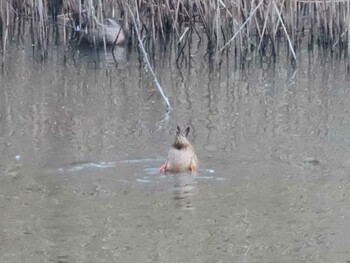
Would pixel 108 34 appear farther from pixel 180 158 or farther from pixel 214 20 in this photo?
pixel 180 158

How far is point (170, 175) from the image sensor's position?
5.77 m

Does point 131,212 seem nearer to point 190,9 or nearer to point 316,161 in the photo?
point 316,161

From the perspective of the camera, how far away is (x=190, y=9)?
10109 mm

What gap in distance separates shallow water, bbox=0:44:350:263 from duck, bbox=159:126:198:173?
52 millimetres

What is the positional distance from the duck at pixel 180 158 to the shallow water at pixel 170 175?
0.17ft

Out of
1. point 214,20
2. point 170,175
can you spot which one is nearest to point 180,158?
point 170,175

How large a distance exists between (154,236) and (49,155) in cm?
158

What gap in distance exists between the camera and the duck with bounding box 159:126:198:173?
18.7ft

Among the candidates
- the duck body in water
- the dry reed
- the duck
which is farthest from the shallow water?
the duck body in water

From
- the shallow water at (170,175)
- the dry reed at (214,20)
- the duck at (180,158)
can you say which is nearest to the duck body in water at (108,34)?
the dry reed at (214,20)

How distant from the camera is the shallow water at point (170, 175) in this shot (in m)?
4.70

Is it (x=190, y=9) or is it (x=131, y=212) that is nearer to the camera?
(x=131, y=212)

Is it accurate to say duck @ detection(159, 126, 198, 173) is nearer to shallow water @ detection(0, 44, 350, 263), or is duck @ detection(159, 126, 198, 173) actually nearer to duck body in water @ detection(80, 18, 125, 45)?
shallow water @ detection(0, 44, 350, 263)

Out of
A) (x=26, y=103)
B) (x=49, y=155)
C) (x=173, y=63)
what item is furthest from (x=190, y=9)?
Result: (x=49, y=155)
